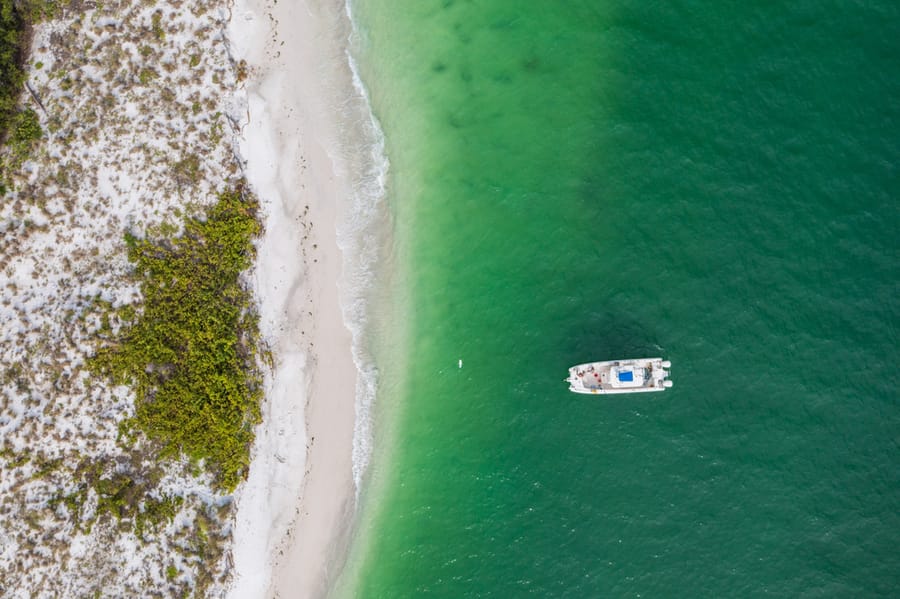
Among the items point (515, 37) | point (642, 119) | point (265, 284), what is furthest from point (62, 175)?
point (642, 119)

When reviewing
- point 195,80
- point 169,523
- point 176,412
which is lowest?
point 169,523

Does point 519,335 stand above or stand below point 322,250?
below

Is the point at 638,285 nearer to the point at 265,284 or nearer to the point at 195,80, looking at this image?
the point at 265,284

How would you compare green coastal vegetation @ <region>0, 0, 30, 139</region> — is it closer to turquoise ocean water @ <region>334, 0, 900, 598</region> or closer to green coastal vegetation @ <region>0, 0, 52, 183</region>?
green coastal vegetation @ <region>0, 0, 52, 183</region>

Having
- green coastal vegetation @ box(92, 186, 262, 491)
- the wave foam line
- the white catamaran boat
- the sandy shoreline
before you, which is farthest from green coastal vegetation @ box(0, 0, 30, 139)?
the white catamaran boat

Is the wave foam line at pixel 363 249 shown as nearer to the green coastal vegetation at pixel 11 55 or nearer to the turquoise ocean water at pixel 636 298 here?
the turquoise ocean water at pixel 636 298

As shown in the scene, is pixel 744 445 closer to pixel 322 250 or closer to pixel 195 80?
pixel 322 250
